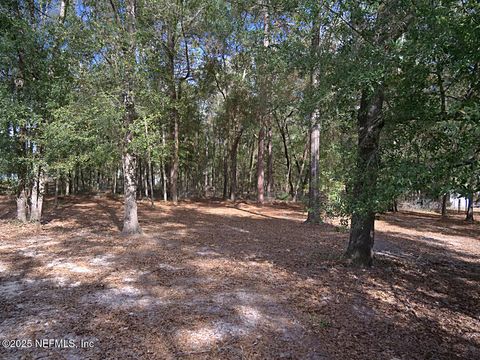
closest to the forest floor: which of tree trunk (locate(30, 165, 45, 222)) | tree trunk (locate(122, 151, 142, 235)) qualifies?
tree trunk (locate(122, 151, 142, 235))

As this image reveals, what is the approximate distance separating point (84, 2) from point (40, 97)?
15.3 feet

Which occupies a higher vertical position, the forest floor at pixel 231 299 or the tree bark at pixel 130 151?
the tree bark at pixel 130 151

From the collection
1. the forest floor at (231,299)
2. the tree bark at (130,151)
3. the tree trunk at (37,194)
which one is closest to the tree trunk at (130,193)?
the tree bark at (130,151)

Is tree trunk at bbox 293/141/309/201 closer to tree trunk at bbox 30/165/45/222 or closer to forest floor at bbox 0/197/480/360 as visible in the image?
forest floor at bbox 0/197/480/360

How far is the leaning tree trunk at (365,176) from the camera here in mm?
5051

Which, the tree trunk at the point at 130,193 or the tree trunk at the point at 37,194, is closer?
the tree trunk at the point at 130,193

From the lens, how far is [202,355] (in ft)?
10.7

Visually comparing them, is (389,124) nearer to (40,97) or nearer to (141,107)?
(141,107)

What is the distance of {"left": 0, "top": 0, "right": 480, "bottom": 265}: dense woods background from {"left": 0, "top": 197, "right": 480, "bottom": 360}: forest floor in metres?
1.40

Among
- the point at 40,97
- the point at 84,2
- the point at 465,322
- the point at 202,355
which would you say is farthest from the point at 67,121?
the point at 465,322

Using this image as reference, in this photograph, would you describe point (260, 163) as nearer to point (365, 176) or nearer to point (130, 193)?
point (130, 193)

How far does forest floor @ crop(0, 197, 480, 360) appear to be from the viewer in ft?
11.6

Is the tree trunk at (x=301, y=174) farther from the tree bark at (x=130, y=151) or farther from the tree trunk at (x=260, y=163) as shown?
the tree bark at (x=130, y=151)

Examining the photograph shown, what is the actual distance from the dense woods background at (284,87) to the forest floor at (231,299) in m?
1.40
